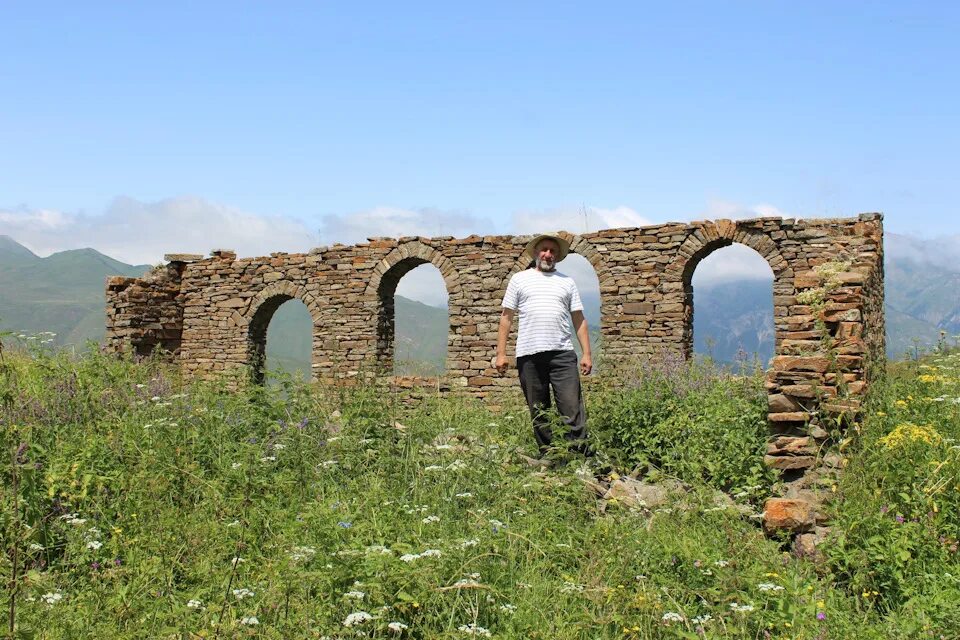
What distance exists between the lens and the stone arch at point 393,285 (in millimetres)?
14766

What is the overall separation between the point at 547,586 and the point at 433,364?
25.2 ft

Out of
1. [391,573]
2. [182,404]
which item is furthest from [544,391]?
[391,573]

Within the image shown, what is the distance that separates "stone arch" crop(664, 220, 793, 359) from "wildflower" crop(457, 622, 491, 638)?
10.1 metres

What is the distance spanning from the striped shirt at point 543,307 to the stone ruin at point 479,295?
154cm

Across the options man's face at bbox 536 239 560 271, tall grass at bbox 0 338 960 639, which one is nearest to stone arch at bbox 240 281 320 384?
tall grass at bbox 0 338 960 639

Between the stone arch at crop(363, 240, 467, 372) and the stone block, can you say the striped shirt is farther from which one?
the stone arch at crop(363, 240, 467, 372)

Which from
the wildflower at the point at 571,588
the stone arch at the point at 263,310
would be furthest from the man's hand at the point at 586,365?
the stone arch at the point at 263,310

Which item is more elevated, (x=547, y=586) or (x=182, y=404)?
(x=182, y=404)

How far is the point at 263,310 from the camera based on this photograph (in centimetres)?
1684

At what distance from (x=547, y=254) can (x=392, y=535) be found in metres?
3.67

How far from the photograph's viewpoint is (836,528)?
16.9 feet

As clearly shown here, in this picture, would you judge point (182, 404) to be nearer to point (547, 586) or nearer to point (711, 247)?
point (547, 586)

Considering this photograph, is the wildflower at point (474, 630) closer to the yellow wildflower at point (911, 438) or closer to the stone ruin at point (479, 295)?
the yellow wildflower at point (911, 438)

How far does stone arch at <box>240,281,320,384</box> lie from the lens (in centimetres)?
1612
